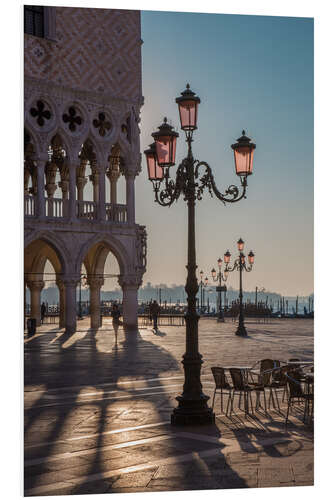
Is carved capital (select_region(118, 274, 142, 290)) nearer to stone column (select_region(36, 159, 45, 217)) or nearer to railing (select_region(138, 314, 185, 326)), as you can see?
stone column (select_region(36, 159, 45, 217))

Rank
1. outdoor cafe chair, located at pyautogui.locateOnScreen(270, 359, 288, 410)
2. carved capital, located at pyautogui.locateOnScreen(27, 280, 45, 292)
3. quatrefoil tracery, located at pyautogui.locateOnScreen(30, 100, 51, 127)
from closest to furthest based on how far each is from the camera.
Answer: outdoor cafe chair, located at pyautogui.locateOnScreen(270, 359, 288, 410)
quatrefoil tracery, located at pyautogui.locateOnScreen(30, 100, 51, 127)
carved capital, located at pyautogui.locateOnScreen(27, 280, 45, 292)

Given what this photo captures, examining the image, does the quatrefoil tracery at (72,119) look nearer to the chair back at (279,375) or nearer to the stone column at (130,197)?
the stone column at (130,197)

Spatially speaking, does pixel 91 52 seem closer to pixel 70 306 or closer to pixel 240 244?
pixel 240 244

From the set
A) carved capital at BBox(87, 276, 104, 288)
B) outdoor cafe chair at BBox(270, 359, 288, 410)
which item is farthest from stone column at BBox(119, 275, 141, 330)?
outdoor cafe chair at BBox(270, 359, 288, 410)

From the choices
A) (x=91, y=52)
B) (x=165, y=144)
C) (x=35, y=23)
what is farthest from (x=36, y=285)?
(x=165, y=144)

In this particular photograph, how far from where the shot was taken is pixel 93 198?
29.1 m

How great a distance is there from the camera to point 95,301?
29406 mm

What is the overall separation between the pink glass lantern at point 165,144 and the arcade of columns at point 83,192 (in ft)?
54.8

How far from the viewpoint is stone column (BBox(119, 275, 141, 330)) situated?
28109 millimetres

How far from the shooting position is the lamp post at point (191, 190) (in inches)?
348

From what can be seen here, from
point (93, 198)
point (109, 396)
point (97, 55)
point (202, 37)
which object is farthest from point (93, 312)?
point (202, 37)

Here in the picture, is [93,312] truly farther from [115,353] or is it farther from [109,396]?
[109,396]

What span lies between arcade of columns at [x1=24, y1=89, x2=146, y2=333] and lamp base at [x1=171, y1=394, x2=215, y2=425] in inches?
674
